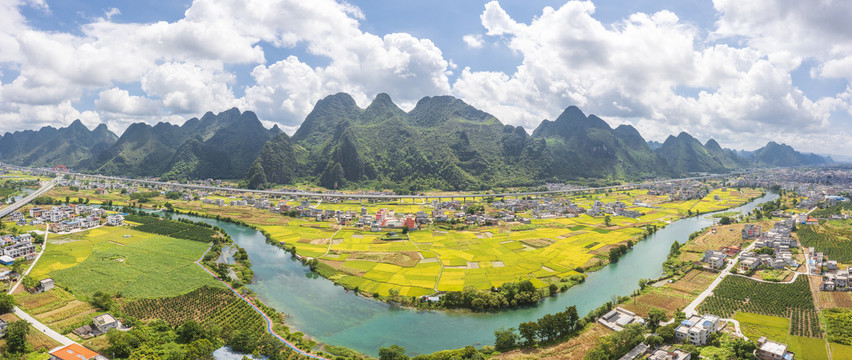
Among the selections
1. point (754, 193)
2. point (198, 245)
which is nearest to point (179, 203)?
point (198, 245)

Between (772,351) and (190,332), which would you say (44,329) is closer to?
(190,332)

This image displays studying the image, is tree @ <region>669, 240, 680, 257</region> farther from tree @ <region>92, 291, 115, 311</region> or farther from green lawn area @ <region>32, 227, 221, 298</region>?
tree @ <region>92, 291, 115, 311</region>

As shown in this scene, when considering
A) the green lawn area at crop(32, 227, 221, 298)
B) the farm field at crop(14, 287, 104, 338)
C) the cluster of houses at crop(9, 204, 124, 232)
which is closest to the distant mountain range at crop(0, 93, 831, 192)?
the cluster of houses at crop(9, 204, 124, 232)

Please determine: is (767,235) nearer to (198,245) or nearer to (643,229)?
(643,229)

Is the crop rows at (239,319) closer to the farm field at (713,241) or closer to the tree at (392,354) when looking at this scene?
the tree at (392,354)

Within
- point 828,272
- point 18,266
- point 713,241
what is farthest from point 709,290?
→ point 18,266
